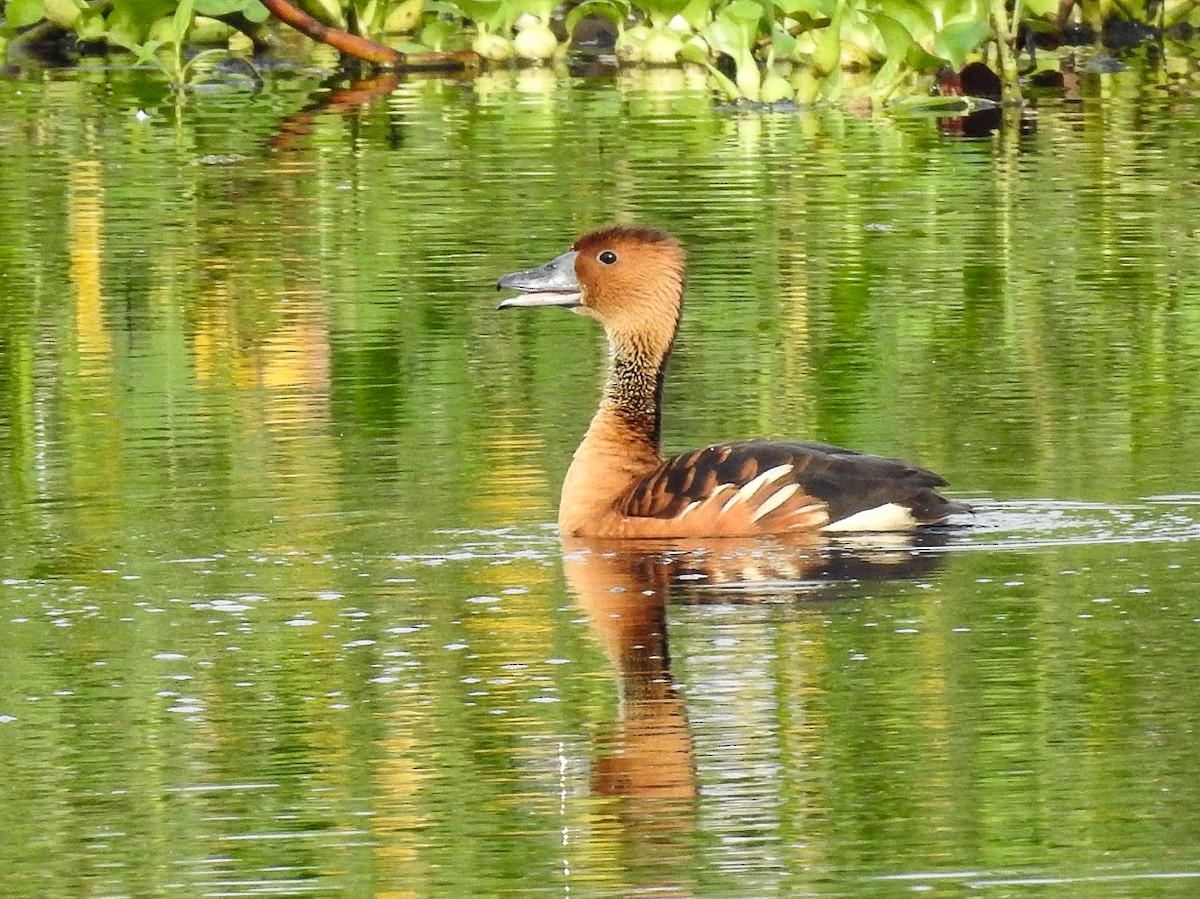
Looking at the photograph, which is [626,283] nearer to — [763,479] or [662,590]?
[763,479]

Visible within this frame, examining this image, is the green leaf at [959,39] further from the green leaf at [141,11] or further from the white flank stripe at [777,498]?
the white flank stripe at [777,498]

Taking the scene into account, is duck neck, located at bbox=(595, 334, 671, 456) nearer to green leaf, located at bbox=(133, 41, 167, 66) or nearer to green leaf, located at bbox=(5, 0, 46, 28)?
green leaf, located at bbox=(133, 41, 167, 66)

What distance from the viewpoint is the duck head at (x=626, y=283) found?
976 cm

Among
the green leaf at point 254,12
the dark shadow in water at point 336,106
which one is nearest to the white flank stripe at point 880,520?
the dark shadow in water at point 336,106

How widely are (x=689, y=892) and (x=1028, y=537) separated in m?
3.28

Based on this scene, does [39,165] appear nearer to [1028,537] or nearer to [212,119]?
[212,119]

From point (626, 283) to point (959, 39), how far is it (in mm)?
10031

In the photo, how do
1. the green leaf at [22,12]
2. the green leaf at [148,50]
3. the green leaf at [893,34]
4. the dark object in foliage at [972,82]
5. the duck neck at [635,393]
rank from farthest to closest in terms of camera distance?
the green leaf at [22,12], the green leaf at [148,50], the dark object in foliage at [972,82], the green leaf at [893,34], the duck neck at [635,393]

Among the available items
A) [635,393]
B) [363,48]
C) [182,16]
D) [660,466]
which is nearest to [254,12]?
[363,48]

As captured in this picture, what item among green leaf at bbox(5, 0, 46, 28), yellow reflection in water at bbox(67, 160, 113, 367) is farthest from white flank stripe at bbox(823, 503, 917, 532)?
green leaf at bbox(5, 0, 46, 28)

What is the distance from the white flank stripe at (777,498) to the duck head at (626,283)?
1.34m

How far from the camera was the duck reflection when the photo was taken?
247 inches

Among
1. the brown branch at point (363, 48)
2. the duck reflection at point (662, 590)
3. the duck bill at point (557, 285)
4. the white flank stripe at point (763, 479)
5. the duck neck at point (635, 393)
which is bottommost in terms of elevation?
the duck reflection at point (662, 590)

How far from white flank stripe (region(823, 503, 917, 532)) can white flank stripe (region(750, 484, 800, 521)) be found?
148mm
